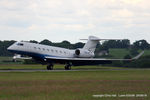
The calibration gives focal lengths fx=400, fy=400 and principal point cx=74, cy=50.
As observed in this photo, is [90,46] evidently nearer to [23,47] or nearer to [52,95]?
[23,47]

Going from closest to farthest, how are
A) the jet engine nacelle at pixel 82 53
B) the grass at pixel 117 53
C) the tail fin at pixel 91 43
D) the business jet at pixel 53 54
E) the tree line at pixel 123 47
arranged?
the business jet at pixel 53 54, the jet engine nacelle at pixel 82 53, the tail fin at pixel 91 43, the tree line at pixel 123 47, the grass at pixel 117 53

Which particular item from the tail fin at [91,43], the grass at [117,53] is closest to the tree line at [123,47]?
the grass at [117,53]

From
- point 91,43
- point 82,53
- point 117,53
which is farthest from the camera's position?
point 117,53

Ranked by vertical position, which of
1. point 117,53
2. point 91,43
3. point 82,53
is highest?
point 91,43

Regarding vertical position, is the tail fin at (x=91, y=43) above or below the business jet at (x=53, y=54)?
above

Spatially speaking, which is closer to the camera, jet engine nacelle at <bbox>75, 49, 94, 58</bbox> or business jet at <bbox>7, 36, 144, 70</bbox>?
business jet at <bbox>7, 36, 144, 70</bbox>

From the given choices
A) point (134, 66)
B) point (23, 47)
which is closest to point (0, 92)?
point (23, 47)

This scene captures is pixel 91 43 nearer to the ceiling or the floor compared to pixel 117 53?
nearer to the ceiling

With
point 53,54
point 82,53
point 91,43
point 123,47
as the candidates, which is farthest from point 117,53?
point 53,54

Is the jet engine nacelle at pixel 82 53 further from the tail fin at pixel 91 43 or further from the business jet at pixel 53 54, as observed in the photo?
the tail fin at pixel 91 43

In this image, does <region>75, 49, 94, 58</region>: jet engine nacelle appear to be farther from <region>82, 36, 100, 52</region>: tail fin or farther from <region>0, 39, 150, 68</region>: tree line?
<region>0, 39, 150, 68</region>: tree line

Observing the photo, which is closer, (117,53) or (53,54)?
(53,54)

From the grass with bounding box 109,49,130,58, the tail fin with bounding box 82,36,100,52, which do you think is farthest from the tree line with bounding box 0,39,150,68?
the tail fin with bounding box 82,36,100,52

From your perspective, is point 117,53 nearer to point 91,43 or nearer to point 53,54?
point 91,43
